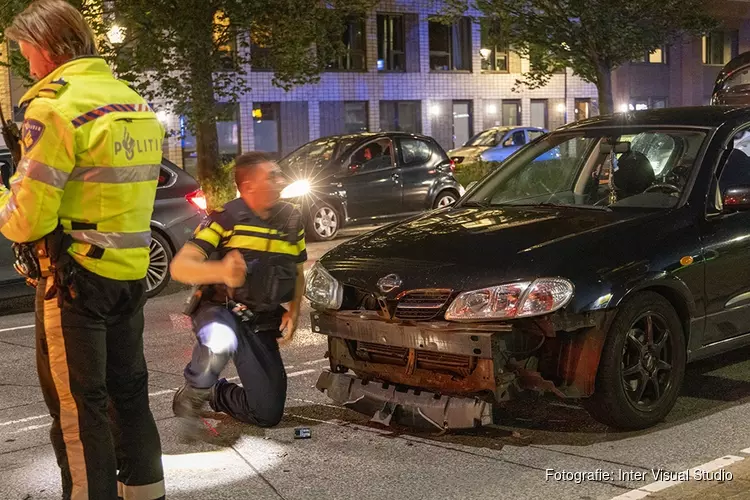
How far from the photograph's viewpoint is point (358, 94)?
37.6 metres

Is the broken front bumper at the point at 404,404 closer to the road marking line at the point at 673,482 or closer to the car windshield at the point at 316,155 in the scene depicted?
the road marking line at the point at 673,482

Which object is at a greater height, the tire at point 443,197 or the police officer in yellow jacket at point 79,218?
the police officer in yellow jacket at point 79,218

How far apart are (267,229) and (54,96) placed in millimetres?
1997

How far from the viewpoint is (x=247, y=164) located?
576 centimetres

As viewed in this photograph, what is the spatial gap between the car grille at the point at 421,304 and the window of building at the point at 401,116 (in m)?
33.2

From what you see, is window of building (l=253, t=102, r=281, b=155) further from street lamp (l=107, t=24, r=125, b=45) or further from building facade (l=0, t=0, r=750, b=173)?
street lamp (l=107, t=24, r=125, b=45)

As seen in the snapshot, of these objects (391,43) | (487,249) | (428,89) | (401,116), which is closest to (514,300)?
(487,249)

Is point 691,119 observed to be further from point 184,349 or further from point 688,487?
point 184,349

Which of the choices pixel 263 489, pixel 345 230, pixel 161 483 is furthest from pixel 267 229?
pixel 345 230

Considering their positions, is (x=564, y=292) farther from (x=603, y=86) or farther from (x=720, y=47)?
(x=720, y=47)

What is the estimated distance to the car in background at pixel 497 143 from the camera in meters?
31.0

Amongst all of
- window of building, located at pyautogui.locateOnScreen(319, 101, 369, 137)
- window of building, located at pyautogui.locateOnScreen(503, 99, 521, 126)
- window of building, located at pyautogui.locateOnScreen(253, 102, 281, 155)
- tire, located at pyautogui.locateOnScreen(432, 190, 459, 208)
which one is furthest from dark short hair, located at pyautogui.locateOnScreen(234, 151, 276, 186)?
window of building, located at pyautogui.locateOnScreen(503, 99, 521, 126)

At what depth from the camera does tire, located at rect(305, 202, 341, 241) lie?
651 inches

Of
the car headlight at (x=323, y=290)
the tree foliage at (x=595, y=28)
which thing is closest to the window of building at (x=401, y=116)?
the tree foliage at (x=595, y=28)
